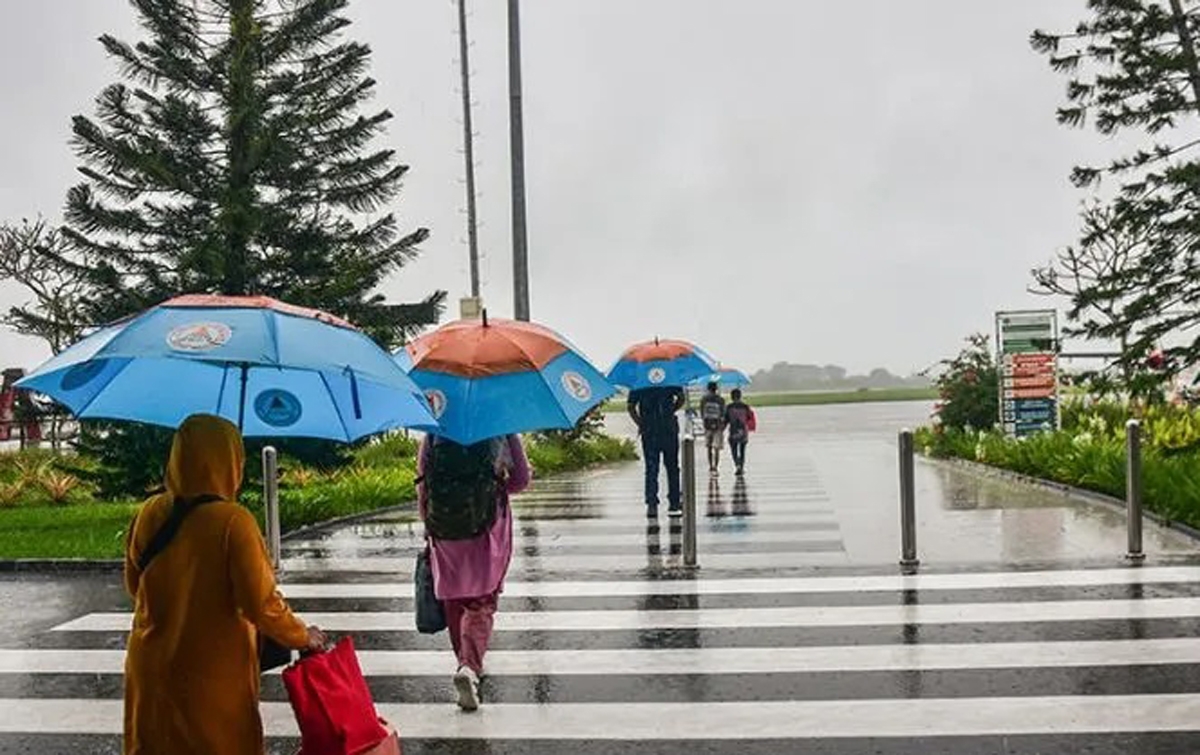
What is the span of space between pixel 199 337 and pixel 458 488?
6.56 feet

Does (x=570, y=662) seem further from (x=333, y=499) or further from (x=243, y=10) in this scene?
(x=243, y=10)

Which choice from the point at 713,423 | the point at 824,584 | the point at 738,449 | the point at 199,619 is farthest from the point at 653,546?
the point at 738,449

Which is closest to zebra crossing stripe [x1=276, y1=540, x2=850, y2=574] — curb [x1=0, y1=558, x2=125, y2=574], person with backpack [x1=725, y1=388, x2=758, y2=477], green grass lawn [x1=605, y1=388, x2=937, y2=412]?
curb [x1=0, y1=558, x2=125, y2=574]

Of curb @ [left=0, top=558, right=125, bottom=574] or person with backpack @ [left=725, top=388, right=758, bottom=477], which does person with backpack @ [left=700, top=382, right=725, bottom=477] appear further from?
curb @ [left=0, top=558, right=125, bottom=574]

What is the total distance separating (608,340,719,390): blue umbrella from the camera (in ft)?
45.0

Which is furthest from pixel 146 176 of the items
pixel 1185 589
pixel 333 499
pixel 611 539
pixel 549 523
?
pixel 1185 589

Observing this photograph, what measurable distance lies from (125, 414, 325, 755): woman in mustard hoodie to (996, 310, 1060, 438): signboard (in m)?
19.4

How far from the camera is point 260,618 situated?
12.5 ft

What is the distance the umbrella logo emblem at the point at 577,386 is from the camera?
5812mm

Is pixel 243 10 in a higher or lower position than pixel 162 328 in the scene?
higher

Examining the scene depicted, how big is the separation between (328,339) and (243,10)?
13667 millimetres

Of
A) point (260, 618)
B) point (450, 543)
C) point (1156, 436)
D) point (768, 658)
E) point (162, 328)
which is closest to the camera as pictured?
point (260, 618)

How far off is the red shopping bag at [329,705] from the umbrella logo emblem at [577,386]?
2066 mm

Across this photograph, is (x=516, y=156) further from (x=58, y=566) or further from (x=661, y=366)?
(x=58, y=566)
